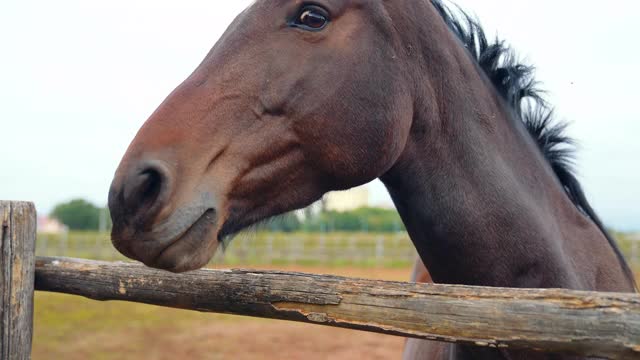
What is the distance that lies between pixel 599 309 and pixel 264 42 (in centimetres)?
138

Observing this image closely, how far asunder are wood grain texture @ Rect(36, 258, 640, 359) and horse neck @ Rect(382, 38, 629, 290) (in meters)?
0.51

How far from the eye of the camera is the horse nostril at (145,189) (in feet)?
5.94

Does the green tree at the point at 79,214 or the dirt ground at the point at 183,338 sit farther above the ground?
the green tree at the point at 79,214

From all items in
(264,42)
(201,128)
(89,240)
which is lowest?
(89,240)

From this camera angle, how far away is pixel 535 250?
2.40 m

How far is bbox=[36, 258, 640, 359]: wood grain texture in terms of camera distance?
1548mm

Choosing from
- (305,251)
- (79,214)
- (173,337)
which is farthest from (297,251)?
(79,214)

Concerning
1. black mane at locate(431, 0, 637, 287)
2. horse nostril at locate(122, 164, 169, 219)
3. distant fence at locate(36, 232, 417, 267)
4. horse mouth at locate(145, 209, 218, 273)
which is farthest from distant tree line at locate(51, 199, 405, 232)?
horse nostril at locate(122, 164, 169, 219)

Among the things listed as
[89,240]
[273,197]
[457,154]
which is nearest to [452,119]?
[457,154]

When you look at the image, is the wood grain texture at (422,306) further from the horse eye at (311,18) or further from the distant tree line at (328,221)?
the distant tree line at (328,221)

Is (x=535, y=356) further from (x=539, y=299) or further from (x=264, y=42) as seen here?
(x=264, y=42)

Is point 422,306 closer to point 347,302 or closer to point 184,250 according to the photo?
point 347,302

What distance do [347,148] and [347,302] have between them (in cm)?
56

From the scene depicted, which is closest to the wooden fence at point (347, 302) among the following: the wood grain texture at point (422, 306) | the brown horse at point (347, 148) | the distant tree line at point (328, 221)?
the wood grain texture at point (422, 306)
